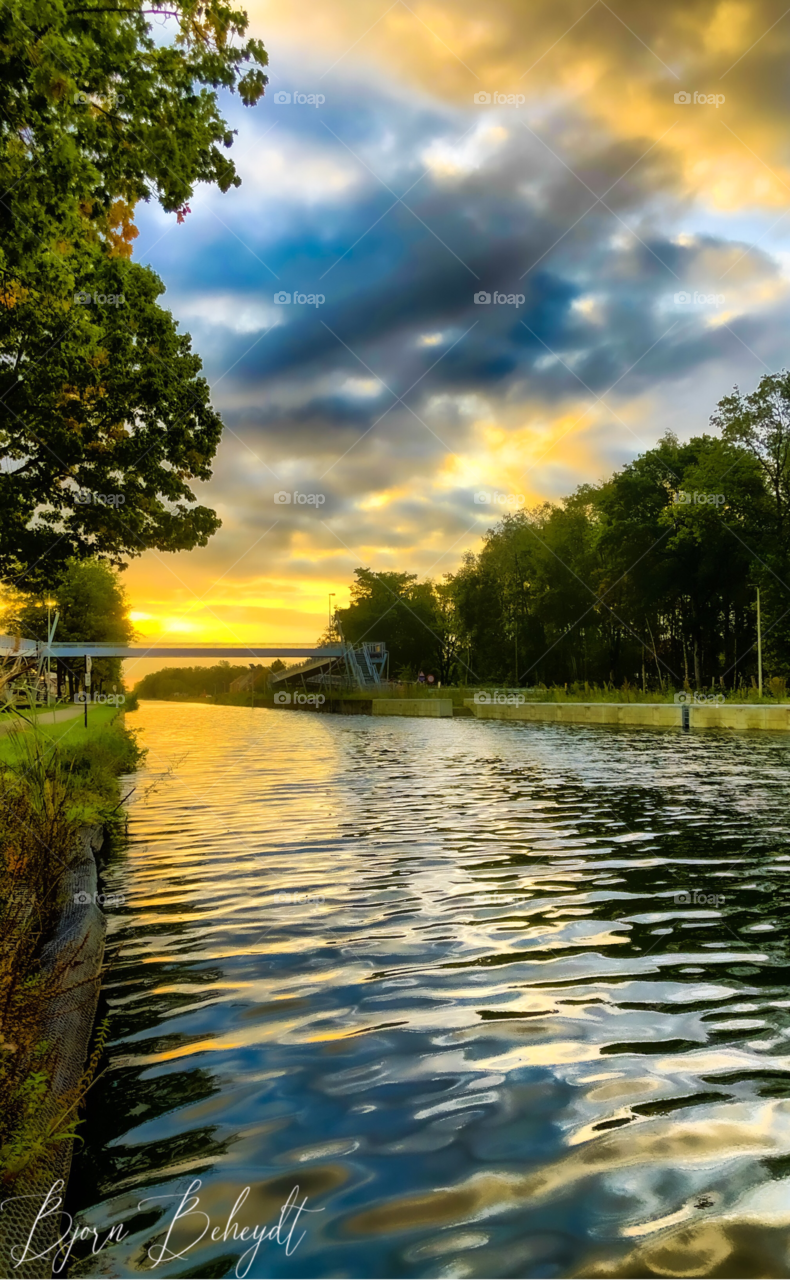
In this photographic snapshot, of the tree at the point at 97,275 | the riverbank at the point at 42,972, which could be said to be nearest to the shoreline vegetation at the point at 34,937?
the riverbank at the point at 42,972

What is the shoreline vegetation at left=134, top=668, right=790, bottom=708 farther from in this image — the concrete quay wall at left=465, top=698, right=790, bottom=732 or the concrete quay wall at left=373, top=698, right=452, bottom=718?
the concrete quay wall at left=373, top=698, right=452, bottom=718

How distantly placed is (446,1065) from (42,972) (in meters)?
2.34

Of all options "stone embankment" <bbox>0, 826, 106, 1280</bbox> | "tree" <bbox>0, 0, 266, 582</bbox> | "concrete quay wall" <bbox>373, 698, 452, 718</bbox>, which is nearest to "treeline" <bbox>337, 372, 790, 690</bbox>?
"concrete quay wall" <bbox>373, 698, 452, 718</bbox>

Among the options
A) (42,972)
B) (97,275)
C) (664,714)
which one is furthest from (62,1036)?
(664,714)

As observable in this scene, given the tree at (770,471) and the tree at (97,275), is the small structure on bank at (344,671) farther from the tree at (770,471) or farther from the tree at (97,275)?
Answer: the tree at (97,275)


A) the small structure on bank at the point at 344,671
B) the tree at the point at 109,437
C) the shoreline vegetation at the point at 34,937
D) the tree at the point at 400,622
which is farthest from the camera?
the tree at the point at 400,622

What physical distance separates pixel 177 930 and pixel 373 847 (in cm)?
400

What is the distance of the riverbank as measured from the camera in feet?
10.4

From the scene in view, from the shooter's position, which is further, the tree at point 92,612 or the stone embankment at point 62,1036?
the tree at point 92,612

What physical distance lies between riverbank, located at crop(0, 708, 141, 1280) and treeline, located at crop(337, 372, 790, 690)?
44.3 meters

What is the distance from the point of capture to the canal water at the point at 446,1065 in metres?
3.12

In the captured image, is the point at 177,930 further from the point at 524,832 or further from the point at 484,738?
the point at 484,738

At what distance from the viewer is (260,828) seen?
12531 millimetres

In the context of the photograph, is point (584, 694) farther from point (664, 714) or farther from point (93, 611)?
point (93, 611)
